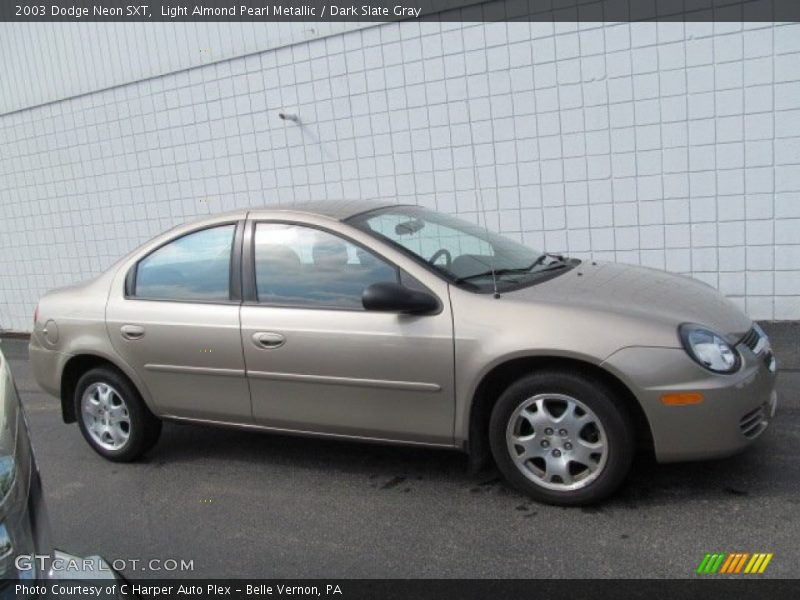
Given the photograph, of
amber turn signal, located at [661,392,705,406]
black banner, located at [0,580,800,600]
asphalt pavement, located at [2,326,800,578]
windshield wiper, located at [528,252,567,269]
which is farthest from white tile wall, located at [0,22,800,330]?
black banner, located at [0,580,800,600]

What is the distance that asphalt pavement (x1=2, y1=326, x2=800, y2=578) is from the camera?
306 centimetres

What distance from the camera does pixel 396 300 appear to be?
3477mm

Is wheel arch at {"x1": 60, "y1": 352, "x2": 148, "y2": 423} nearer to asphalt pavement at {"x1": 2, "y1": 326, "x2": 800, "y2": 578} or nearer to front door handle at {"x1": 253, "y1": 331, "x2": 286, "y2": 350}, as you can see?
asphalt pavement at {"x1": 2, "y1": 326, "x2": 800, "y2": 578}

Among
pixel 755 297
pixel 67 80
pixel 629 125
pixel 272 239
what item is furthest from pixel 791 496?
pixel 67 80

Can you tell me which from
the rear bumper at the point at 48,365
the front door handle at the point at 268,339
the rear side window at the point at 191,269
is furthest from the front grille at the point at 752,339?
the rear bumper at the point at 48,365

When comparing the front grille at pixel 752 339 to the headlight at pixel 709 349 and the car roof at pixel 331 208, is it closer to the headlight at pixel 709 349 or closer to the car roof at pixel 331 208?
the headlight at pixel 709 349

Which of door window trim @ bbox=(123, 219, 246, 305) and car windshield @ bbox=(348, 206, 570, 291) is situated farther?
door window trim @ bbox=(123, 219, 246, 305)

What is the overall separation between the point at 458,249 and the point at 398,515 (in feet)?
5.01

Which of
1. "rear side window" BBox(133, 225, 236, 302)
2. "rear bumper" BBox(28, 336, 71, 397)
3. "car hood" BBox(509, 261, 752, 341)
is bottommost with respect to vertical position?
"rear bumper" BBox(28, 336, 71, 397)

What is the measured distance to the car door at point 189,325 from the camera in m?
4.05

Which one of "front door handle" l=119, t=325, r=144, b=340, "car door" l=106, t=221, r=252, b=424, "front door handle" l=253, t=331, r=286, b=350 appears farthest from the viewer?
"front door handle" l=119, t=325, r=144, b=340

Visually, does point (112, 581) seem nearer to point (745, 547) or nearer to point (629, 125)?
point (745, 547)

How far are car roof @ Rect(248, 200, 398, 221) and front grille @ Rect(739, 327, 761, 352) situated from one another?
2141mm

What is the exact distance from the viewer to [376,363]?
11.9ft
